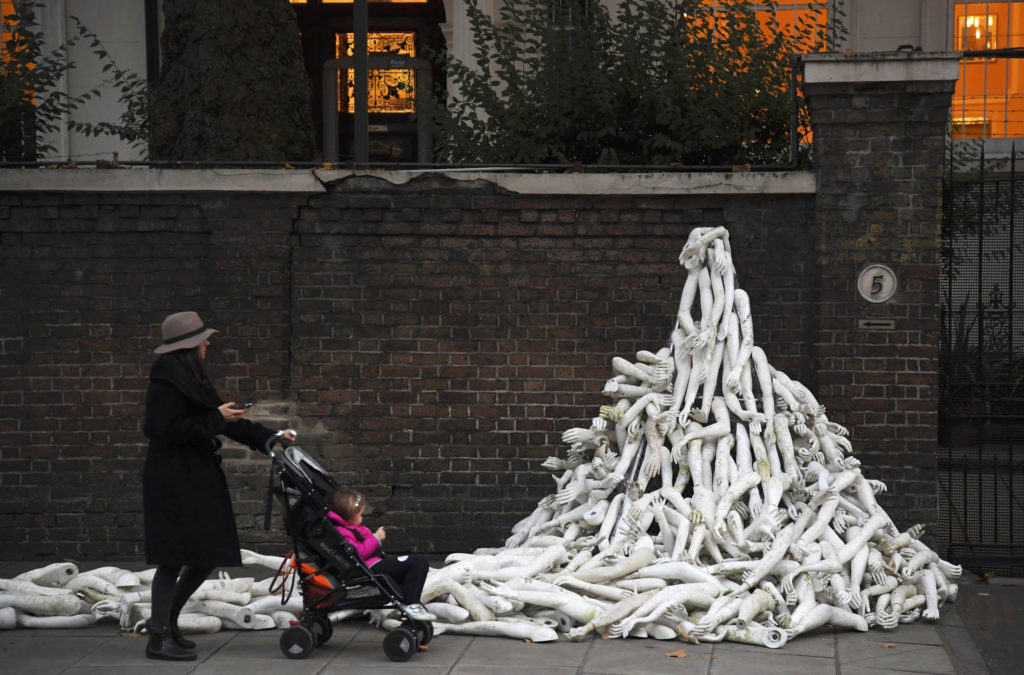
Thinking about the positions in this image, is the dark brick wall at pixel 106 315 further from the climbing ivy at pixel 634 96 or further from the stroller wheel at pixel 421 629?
the stroller wheel at pixel 421 629

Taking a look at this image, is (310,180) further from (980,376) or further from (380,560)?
(980,376)

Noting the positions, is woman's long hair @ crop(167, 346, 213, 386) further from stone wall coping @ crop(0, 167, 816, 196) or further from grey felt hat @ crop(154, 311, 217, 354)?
stone wall coping @ crop(0, 167, 816, 196)

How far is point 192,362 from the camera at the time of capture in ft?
19.5

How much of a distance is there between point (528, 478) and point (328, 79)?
6.53m

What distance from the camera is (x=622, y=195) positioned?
312 inches

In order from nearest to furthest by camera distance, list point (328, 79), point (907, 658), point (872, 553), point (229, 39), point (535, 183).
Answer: point (907, 658), point (872, 553), point (535, 183), point (229, 39), point (328, 79)

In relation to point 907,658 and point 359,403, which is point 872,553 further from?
point 359,403

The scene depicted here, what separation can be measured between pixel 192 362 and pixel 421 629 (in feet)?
5.51

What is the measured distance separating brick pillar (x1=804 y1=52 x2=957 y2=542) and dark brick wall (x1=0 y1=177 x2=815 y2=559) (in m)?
0.91

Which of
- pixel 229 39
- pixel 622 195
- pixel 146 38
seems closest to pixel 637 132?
pixel 622 195

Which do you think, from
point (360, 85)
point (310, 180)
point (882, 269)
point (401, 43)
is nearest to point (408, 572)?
point (310, 180)

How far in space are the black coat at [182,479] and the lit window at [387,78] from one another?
7.89m

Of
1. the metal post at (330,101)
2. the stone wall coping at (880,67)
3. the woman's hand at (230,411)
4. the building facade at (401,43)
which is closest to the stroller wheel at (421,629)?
the woman's hand at (230,411)

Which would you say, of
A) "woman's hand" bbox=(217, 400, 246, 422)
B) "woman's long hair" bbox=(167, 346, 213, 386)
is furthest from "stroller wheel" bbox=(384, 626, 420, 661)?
"woman's long hair" bbox=(167, 346, 213, 386)
